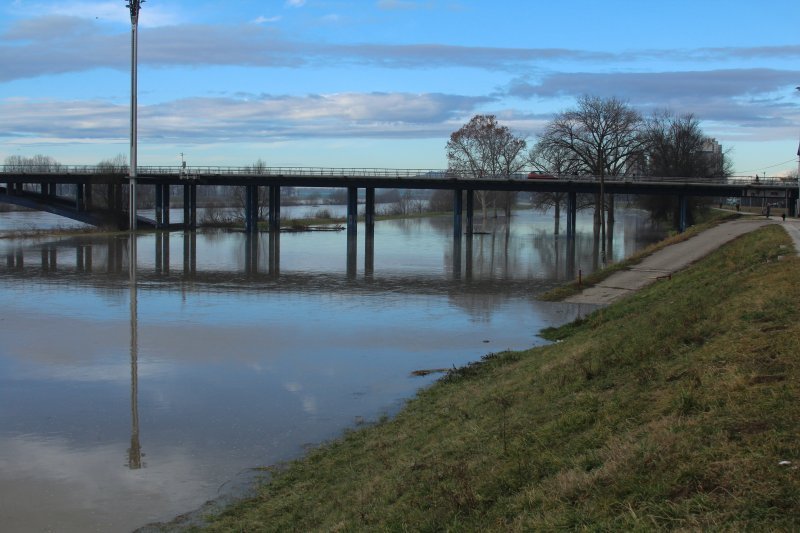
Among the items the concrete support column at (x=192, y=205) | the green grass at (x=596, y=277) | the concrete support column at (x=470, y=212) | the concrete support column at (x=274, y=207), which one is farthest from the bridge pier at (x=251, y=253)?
the concrete support column at (x=470, y=212)

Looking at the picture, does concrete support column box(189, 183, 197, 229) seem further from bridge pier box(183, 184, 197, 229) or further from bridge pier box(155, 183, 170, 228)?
bridge pier box(155, 183, 170, 228)

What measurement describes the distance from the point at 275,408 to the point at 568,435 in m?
7.60

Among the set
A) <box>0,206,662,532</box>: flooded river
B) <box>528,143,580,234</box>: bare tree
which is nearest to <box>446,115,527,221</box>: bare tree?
<box>528,143,580,234</box>: bare tree

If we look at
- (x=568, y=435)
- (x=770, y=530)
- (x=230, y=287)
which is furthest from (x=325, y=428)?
(x=230, y=287)

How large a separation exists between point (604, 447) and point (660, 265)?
30.9 metres

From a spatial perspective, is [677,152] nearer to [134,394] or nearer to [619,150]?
[619,150]

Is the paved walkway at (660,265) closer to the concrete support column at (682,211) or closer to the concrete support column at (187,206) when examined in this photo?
the concrete support column at (682,211)

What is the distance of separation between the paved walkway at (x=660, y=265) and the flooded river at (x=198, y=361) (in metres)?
2.44

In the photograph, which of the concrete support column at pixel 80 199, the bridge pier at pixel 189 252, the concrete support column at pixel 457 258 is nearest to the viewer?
the concrete support column at pixel 457 258

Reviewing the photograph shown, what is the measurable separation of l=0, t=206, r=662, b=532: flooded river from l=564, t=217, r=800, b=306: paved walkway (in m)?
2.44

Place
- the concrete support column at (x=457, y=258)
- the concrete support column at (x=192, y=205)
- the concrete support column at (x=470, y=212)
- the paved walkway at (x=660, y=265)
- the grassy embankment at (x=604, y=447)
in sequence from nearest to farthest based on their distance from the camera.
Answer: the grassy embankment at (x=604, y=447) < the paved walkway at (x=660, y=265) < the concrete support column at (x=457, y=258) < the concrete support column at (x=470, y=212) < the concrete support column at (x=192, y=205)

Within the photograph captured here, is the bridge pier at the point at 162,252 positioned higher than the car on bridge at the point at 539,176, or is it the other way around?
the car on bridge at the point at 539,176

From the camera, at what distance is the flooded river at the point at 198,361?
11453 millimetres

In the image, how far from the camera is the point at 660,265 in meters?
37.1
